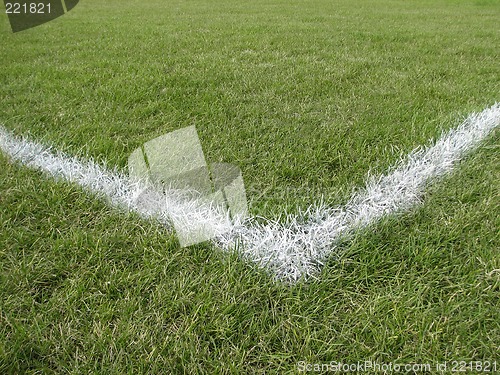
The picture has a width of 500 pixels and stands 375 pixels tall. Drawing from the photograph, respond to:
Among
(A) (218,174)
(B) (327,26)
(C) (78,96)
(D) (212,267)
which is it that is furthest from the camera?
(B) (327,26)

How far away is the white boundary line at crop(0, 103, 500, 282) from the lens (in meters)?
1.42

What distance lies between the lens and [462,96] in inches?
112

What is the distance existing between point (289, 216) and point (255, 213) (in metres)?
0.15

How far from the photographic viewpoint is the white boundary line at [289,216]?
1.42 metres

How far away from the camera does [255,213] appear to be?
5.33 feet

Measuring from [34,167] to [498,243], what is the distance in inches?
85.1

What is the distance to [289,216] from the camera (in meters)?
1.60

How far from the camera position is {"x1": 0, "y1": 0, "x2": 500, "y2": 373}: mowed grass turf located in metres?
1.08

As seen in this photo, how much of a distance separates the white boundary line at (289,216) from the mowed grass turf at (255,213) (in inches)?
2.6

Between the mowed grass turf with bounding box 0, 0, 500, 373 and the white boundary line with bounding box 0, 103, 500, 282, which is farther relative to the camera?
the white boundary line with bounding box 0, 103, 500, 282

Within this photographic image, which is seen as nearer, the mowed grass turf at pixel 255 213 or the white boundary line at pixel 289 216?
the mowed grass turf at pixel 255 213

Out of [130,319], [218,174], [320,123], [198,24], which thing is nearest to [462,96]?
[320,123]

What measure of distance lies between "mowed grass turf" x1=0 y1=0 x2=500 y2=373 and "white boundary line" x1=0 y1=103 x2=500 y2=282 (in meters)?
0.07

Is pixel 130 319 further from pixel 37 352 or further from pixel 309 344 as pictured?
pixel 309 344
